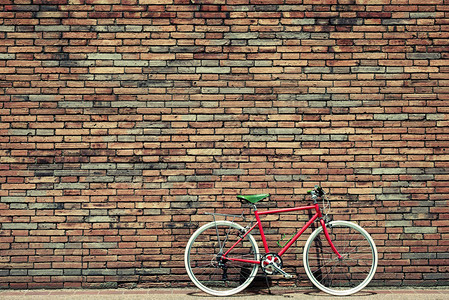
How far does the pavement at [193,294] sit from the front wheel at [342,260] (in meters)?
0.19

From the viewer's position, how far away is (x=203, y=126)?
4.93 meters

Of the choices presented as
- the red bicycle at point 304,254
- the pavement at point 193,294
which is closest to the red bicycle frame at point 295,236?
the red bicycle at point 304,254

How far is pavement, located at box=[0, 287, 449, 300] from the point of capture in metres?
4.60

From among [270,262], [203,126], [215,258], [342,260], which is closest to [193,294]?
[215,258]

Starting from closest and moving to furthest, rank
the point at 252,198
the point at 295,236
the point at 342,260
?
the point at 252,198
the point at 295,236
the point at 342,260

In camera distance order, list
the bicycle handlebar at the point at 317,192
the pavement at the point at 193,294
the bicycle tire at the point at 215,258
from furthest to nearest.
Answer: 1. the bicycle tire at the point at 215,258
2. the bicycle handlebar at the point at 317,192
3. the pavement at the point at 193,294

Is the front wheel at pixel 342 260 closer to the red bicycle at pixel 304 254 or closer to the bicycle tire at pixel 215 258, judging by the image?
the red bicycle at pixel 304 254

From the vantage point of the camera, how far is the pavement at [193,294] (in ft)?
15.1

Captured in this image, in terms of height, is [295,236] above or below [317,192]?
below

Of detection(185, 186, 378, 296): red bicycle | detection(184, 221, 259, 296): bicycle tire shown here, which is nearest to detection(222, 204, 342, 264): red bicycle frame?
detection(185, 186, 378, 296): red bicycle

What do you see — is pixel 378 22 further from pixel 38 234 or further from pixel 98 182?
pixel 38 234

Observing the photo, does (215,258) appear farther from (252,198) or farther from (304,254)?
(304,254)

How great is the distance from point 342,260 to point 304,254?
498mm

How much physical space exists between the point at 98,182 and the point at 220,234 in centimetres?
146
